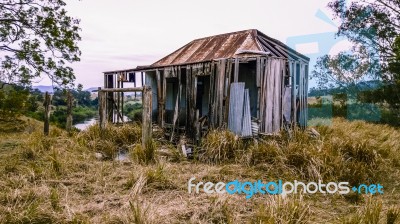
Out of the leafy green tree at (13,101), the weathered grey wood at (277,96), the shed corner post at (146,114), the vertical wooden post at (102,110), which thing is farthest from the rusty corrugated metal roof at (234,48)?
the leafy green tree at (13,101)

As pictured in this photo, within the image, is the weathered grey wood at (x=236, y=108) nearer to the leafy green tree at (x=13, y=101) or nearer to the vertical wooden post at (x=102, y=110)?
the vertical wooden post at (x=102, y=110)

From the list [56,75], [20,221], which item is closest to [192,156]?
[20,221]

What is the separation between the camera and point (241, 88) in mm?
8500

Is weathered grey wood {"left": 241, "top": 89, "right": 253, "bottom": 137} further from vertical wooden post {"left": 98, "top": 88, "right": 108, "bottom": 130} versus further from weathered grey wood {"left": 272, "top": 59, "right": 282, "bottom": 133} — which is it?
vertical wooden post {"left": 98, "top": 88, "right": 108, "bottom": 130}

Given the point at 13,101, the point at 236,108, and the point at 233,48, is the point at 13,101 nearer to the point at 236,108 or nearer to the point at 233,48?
the point at 233,48

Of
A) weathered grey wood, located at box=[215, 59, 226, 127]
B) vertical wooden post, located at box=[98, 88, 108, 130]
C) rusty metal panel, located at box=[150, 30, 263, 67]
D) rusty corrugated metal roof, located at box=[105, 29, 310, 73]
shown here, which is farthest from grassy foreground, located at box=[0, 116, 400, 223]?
rusty metal panel, located at box=[150, 30, 263, 67]

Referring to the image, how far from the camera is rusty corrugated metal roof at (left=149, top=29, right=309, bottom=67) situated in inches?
420

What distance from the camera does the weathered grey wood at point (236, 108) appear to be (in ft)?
27.8

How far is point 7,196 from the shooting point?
463 centimetres

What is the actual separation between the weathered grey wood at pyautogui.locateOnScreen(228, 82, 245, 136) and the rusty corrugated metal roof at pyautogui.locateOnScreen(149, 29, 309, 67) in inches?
66.7

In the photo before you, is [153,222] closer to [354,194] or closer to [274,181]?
[274,181]

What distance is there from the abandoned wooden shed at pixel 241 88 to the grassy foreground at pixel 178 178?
2.87 ft

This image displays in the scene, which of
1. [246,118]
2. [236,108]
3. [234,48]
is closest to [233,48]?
[234,48]

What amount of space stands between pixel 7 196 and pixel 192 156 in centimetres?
418
